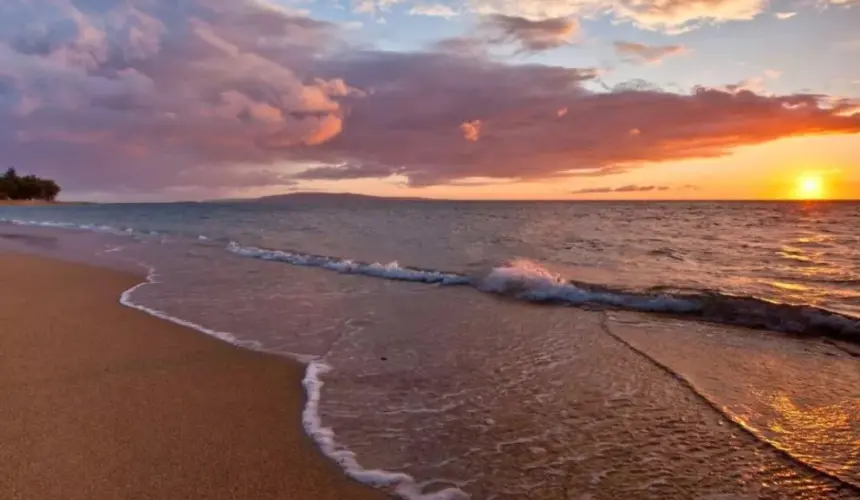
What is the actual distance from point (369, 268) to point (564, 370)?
436 inches

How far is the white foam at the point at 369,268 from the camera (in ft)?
51.4

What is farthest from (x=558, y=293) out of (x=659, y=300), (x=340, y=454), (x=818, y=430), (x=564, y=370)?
(x=340, y=454)

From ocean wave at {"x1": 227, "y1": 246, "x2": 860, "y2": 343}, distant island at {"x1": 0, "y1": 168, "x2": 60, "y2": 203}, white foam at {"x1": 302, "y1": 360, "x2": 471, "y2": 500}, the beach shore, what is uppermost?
distant island at {"x1": 0, "y1": 168, "x2": 60, "y2": 203}

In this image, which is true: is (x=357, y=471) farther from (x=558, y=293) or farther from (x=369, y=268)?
(x=369, y=268)

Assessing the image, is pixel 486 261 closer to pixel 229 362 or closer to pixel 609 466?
pixel 229 362

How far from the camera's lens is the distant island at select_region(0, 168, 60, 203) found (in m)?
141

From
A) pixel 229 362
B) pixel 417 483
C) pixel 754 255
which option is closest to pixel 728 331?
pixel 417 483

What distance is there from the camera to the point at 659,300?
1187cm

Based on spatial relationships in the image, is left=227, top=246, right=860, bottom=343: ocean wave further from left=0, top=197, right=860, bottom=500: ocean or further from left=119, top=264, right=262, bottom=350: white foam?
left=119, top=264, right=262, bottom=350: white foam

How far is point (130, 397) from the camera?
18.7ft

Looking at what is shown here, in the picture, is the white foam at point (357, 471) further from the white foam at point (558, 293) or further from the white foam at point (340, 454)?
the white foam at point (558, 293)

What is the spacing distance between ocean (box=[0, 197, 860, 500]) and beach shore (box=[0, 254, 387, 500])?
37 centimetres

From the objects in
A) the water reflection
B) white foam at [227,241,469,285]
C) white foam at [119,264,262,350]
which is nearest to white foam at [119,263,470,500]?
white foam at [119,264,262,350]

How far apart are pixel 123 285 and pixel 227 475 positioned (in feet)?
38.6
